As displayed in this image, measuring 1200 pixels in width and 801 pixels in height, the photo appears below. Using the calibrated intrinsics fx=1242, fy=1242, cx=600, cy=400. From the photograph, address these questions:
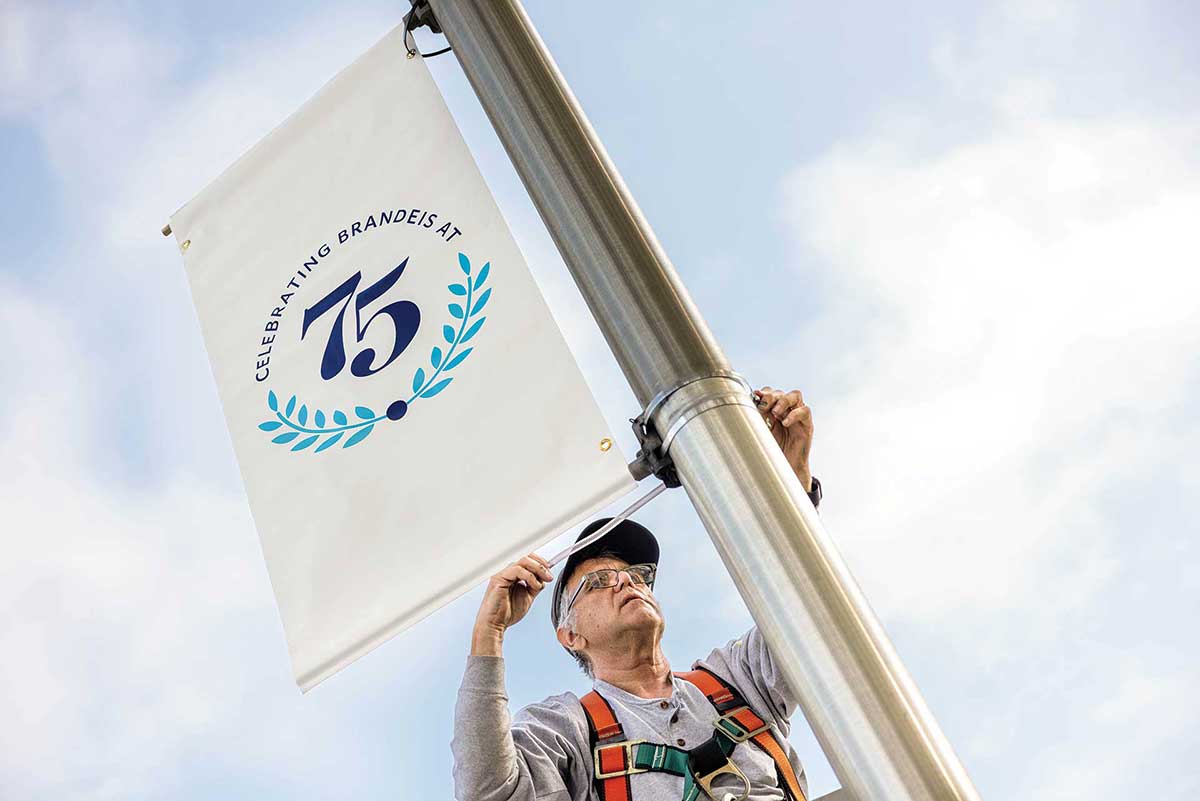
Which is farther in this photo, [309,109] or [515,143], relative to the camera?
[309,109]

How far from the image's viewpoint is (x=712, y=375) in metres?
2.23

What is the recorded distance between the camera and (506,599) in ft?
10.4

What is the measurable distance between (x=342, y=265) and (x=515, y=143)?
980mm

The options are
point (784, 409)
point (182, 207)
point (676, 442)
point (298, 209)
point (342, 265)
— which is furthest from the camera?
point (182, 207)

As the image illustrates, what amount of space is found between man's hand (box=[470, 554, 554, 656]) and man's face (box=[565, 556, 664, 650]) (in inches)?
48.9

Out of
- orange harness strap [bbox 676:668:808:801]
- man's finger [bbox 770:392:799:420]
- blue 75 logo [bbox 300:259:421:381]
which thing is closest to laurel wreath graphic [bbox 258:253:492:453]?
blue 75 logo [bbox 300:259:421:381]

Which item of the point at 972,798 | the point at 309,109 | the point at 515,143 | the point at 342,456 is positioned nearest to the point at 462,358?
the point at 342,456

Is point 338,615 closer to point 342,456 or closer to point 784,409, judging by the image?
point 342,456

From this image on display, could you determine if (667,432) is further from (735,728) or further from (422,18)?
(735,728)

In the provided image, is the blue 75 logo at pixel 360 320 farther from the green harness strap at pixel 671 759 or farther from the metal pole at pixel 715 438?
the green harness strap at pixel 671 759

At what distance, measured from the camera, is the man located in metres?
3.35

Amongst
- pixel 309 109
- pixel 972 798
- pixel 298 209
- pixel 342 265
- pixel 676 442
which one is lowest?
pixel 972 798

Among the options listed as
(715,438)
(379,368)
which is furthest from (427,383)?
(715,438)

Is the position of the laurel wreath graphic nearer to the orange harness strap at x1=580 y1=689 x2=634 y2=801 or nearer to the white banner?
the white banner
